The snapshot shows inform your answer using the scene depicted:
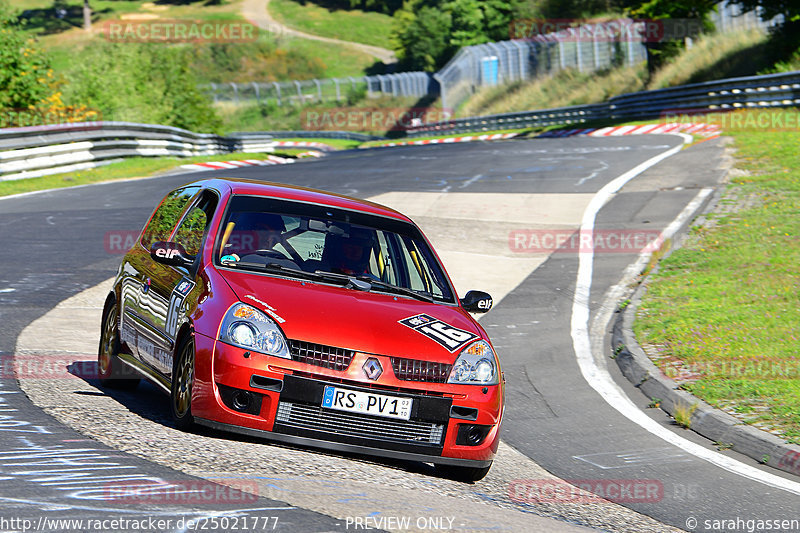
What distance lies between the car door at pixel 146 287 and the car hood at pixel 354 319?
804mm

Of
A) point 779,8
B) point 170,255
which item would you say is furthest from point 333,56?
point 170,255

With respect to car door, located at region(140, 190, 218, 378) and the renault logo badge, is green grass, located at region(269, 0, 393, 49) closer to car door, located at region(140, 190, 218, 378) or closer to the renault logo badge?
car door, located at region(140, 190, 218, 378)

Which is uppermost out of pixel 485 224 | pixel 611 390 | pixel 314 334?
pixel 314 334

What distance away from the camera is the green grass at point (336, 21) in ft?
418

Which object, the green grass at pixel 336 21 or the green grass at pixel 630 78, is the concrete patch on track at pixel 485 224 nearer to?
the green grass at pixel 630 78

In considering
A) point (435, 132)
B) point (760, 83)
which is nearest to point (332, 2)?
point (435, 132)

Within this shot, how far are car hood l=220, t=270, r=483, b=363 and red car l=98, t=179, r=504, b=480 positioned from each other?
0.04 ft

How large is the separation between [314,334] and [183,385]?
925 mm

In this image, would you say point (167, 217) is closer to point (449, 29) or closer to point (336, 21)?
point (449, 29)

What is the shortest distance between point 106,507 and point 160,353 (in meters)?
2.29

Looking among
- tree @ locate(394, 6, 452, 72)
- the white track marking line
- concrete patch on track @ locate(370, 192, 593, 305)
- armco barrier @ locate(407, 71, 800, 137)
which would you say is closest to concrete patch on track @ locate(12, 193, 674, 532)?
the white track marking line

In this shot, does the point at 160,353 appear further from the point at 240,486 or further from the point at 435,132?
the point at 435,132

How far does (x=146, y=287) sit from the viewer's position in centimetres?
732

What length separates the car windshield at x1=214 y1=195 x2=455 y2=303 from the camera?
22.7 feet
